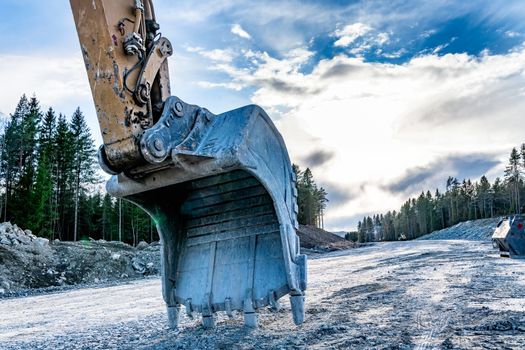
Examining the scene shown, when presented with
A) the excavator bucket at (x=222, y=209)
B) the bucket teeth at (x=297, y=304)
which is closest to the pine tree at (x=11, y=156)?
the excavator bucket at (x=222, y=209)

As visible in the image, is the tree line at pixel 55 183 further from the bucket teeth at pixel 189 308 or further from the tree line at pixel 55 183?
the bucket teeth at pixel 189 308

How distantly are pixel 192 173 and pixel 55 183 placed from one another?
39647 mm

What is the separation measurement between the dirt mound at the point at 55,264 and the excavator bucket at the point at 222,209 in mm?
11345

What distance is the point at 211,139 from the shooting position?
130 inches

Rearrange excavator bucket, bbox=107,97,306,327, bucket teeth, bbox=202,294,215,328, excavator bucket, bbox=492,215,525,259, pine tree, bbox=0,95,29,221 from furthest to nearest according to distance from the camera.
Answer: pine tree, bbox=0,95,29,221, excavator bucket, bbox=492,215,525,259, bucket teeth, bbox=202,294,215,328, excavator bucket, bbox=107,97,306,327

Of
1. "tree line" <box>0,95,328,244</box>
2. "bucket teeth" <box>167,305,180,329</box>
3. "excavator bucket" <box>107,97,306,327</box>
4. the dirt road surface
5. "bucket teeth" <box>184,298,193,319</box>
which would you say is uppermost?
"tree line" <box>0,95,328,244</box>

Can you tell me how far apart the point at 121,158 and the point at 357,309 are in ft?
9.46

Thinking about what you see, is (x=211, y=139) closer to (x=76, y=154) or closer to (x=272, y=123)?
(x=272, y=123)

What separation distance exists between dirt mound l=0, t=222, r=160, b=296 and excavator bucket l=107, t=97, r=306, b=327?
11.3 m

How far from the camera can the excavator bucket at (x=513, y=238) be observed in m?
12.6

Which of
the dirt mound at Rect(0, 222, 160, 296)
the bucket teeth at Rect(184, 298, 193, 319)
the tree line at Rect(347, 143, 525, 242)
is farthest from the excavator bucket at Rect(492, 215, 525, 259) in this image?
the tree line at Rect(347, 143, 525, 242)

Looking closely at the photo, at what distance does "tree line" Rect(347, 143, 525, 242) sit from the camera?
68125 millimetres

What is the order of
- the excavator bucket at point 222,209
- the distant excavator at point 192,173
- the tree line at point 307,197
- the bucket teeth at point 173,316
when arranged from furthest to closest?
the tree line at point 307,197
the bucket teeth at point 173,316
the excavator bucket at point 222,209
the distant excavator at point 192,173

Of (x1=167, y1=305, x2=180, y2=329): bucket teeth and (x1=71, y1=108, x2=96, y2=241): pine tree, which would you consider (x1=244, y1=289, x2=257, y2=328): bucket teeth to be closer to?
(x1=167, y1=305, x2=180, y2=329): bucket teeth
